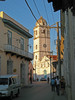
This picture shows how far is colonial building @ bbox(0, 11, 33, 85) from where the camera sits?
24.7 metres

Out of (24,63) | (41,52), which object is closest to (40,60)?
(41,52)

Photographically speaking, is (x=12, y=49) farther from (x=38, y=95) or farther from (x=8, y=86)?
(x=8, y=86)

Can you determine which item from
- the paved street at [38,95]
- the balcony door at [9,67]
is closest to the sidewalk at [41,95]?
the paved street at [38,95]

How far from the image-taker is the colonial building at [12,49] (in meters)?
24.7

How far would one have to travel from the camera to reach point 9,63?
26828 millimetres

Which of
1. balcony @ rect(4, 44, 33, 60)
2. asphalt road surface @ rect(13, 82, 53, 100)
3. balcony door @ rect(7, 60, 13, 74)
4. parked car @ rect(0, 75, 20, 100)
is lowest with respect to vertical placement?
asphalt road surface @ rect(13, 82, 53, 100)

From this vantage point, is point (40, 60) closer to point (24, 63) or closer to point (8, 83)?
point (24, 63)

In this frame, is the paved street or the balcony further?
the balcony

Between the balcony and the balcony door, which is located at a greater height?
the balcony

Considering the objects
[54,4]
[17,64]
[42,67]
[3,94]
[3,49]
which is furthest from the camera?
[42,67]

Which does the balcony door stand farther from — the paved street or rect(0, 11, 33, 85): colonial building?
the paved street

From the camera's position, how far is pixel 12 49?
1030 inches

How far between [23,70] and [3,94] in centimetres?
1797

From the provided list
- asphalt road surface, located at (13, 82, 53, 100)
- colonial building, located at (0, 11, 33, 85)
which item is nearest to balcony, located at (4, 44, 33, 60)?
colonial building, located at (0, 11, 33, 85)
